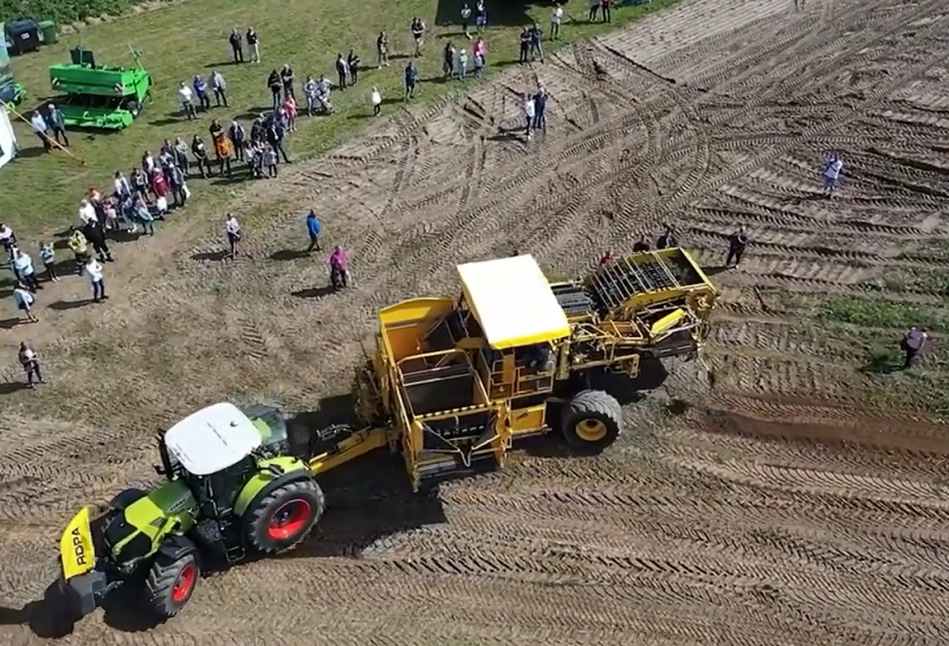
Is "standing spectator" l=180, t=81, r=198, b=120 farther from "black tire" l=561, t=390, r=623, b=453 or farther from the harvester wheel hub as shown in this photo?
the harvester wheel hub

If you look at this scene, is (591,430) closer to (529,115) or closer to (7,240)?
(529,115)

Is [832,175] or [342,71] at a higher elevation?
[342,71]

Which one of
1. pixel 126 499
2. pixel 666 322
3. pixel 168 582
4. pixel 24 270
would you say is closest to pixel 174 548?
pixel 168 582

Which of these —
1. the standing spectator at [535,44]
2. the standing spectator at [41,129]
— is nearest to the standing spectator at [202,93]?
the standing spectator at [41,129]

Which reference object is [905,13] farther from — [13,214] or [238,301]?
[13,214]

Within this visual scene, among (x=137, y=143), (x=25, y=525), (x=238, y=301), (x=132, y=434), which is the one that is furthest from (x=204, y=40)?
(x=25, y=525)

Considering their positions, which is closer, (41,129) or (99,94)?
(41,129)

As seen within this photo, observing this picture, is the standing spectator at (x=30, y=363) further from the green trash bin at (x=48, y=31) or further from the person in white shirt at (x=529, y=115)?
the green trash bin at (x=48, y=31)
